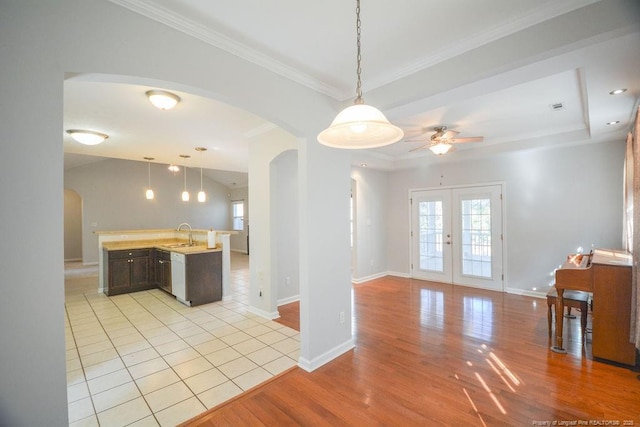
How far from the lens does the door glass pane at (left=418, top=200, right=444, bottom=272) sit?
6.19 metres

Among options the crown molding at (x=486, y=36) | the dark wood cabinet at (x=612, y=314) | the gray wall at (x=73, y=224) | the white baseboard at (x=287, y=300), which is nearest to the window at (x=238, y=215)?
the gray wall at (x=73, y=224)

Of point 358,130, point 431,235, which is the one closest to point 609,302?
point 358,130

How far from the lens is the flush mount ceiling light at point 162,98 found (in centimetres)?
282

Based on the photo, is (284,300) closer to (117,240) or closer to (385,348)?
(385,348)

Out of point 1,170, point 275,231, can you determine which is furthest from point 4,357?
point 275,231

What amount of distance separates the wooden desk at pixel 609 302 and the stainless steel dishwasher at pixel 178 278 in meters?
5.32

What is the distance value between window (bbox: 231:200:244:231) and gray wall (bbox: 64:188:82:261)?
5.53 metres

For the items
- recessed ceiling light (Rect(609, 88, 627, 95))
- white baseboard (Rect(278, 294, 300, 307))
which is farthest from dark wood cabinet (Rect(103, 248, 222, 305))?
recessed ceiling light (Rect(609, 88, 627, 95))

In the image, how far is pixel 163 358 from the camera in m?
2.96

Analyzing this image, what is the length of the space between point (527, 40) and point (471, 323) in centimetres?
344

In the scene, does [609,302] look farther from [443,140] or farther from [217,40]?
[217,40]

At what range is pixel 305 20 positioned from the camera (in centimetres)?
192

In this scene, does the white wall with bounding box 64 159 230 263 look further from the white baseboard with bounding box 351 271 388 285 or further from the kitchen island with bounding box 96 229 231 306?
the white baseboard with bounding box 351 271 388 285

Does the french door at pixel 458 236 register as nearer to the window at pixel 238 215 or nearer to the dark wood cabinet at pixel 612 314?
the dark wood cabinet at pixel 612 314
